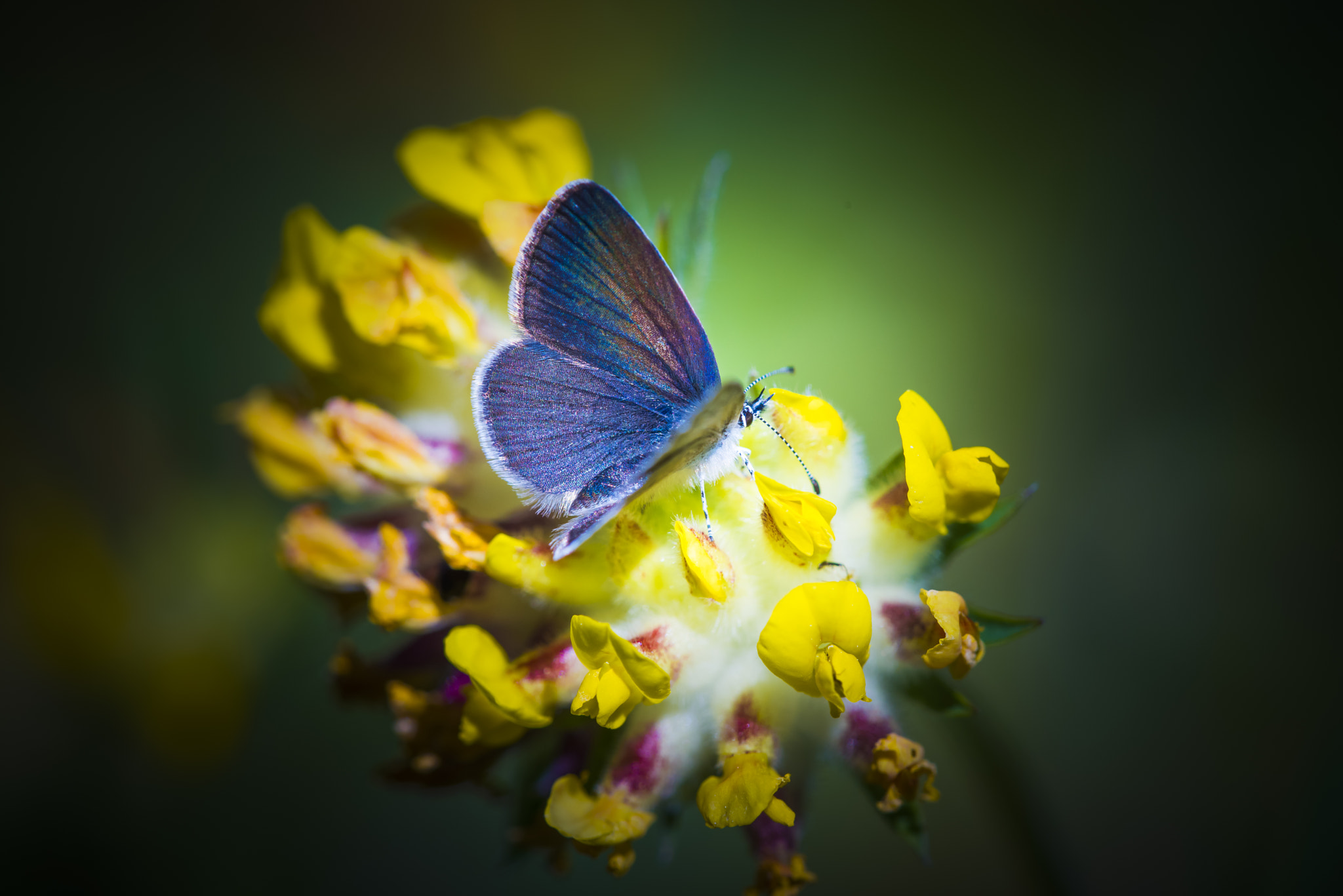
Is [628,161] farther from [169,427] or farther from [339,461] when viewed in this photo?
[169,427]

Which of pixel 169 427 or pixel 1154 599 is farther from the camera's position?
pixel 169 427

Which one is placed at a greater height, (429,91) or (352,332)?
(429,91)

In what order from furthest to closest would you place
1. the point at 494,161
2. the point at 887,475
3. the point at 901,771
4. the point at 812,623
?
the point at 494,161
the point at 887,475
the point at 901,771
the point at 812,623

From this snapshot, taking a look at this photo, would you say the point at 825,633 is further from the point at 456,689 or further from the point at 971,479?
the point at 456,689

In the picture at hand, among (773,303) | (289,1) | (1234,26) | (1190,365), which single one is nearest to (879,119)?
(773,303)

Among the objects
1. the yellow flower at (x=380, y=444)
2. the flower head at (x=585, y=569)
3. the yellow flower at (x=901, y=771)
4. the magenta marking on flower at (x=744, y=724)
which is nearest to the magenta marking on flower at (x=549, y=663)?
the flower head at (x=585, y=569)

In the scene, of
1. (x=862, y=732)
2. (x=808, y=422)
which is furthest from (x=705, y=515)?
(x=862, y=732)
